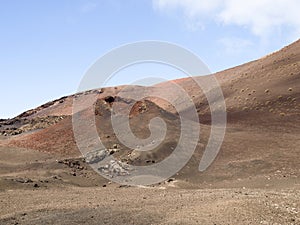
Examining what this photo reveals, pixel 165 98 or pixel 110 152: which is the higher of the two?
pixel 165 98

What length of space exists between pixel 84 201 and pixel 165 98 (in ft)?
233

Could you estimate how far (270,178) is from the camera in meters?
28.6

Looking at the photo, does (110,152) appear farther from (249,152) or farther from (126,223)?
(126,223)

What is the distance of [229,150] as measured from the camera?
3662 centimetres

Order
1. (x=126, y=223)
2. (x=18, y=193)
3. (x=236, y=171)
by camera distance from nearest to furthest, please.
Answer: (x=126, y=223), (x=18, y=193), (x=236, y=171)

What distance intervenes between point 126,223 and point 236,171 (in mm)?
17703

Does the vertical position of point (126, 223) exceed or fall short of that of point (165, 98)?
it falls short

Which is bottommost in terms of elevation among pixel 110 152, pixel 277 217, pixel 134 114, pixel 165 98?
pixel 277 217

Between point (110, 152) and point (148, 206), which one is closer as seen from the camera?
point (148, 206)

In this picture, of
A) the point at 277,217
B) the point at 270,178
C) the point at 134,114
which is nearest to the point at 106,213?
the point at 277,217

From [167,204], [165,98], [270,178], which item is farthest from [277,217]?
[165,98]

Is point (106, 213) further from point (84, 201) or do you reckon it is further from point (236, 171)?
point (236, 171)

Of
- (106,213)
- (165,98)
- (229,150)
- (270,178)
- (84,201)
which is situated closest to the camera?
(106,213)

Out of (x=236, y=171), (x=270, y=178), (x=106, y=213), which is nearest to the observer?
(x=106, y=213)
